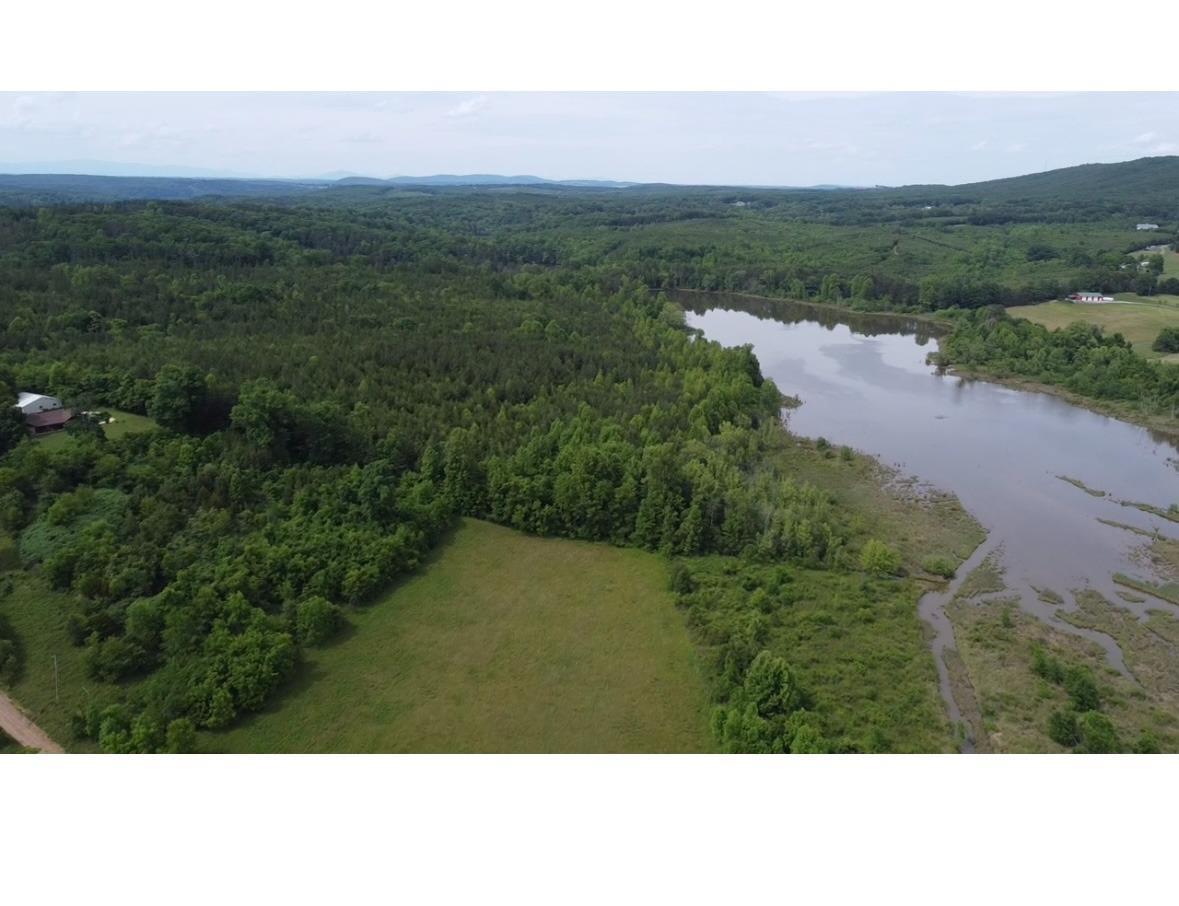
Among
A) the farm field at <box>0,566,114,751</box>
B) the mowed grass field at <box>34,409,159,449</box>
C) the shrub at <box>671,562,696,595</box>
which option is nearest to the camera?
the farm field at <box>0,566,114,751</box>

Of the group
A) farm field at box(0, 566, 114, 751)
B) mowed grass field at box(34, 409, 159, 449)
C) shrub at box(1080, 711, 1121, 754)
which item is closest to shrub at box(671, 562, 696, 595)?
shrub at box(1080, 711, 1121, 754)

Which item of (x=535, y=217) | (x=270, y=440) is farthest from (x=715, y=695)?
(x=535, y=217)

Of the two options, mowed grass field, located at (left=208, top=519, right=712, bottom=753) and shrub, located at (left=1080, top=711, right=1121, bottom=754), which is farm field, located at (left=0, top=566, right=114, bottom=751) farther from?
shrub, located at (left=1080, top=711, right=1121, bottom=754)

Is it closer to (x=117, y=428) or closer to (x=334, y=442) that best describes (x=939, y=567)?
(x=334, y=442)

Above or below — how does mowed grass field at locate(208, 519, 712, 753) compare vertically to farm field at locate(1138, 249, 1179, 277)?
below

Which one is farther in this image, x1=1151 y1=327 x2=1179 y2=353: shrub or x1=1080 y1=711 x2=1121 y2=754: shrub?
x1=1151 y1=327 x2=1179 y2=353: shrub

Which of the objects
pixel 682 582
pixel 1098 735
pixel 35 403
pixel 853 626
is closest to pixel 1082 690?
pixel 1098 735
